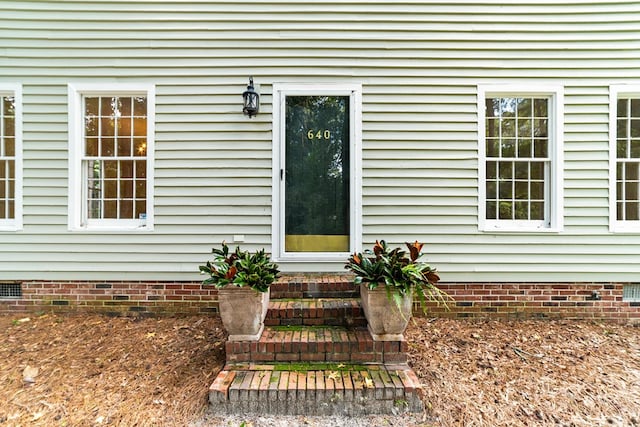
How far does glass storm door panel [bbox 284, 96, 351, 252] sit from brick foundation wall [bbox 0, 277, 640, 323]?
1.18 meters

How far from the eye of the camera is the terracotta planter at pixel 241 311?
238cm

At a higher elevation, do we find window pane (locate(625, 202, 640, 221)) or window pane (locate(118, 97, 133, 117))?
window pane (locate(118, 97, 133, 117))

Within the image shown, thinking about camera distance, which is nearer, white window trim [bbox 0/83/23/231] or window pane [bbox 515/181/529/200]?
white window trim [bbox 0/83/23/231]

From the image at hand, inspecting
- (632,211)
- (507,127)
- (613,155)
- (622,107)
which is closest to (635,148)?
(613,155)

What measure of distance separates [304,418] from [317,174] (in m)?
2.28

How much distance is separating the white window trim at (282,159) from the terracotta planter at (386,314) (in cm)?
109

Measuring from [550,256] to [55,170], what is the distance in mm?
5371

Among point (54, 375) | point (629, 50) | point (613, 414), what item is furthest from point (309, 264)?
point (629, 50)

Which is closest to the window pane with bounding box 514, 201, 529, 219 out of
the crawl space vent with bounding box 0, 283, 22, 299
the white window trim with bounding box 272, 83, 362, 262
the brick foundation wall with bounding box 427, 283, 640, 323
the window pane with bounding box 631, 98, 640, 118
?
the brick foundation wall with bounding box 427, 283, 640, 323

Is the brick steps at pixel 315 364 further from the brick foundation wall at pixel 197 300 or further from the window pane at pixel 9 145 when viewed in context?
the window pane at pixel 9 145

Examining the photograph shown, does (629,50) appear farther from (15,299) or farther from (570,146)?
(15,299)

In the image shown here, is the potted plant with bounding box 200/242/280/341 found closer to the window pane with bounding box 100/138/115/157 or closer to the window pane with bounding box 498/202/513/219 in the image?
the window pane with bounding box 100/138/115/157

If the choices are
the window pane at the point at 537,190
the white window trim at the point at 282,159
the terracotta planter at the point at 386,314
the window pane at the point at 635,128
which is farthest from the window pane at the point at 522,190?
the terracotta planter at the point at 386,314

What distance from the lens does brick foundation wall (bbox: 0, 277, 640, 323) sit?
11.4ft
